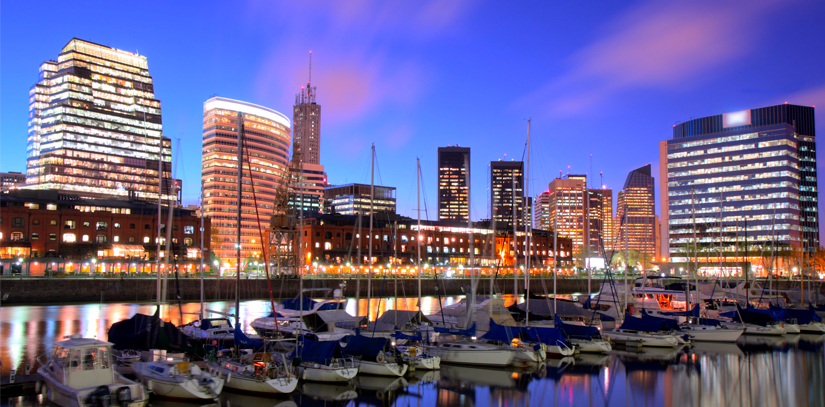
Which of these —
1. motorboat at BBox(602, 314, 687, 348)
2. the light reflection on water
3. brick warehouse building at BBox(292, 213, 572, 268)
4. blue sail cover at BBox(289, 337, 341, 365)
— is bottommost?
the light reflection on water

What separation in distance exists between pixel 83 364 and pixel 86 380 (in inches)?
27.9

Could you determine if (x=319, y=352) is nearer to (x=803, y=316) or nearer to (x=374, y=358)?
(x=374, y=358)

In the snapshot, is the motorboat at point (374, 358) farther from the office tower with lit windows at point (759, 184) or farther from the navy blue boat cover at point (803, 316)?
the office tower with lit windows at point (759, 184)

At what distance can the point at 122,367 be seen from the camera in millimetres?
30891

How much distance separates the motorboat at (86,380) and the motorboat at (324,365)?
8342mm

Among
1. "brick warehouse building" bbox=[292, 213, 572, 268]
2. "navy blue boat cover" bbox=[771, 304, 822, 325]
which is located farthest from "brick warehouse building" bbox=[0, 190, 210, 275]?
"navy blue boat cover" bbox=[771, 304, 822, 325]

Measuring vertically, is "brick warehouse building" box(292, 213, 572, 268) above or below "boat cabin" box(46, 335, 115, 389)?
above

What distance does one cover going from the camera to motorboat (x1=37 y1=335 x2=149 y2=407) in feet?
79.0

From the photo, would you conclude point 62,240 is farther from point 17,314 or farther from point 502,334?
point 502,334

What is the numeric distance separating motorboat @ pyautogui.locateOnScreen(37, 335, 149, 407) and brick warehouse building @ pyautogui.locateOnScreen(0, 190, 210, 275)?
7659 cm

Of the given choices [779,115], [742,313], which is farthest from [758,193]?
[742,313]

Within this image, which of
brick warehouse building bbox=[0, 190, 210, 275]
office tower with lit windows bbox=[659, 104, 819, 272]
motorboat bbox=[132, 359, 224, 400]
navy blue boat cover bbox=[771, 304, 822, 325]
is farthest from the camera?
office tower with lit windows bbox=[659, 104, 819, 272]

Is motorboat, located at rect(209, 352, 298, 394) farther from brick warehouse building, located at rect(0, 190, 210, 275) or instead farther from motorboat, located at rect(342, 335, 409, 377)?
brick warehouse building, located at rect(0, 190, 210, 275)

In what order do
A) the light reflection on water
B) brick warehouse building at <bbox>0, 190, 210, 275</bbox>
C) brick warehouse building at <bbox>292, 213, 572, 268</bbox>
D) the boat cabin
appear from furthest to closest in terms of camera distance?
brick warehouse building at <bbox>292, 213, 572, 268</bbox>, brick warehouse building at <bbox>0, 190, 210, 275</bbox>, the light reflection on water, the boat cabin
